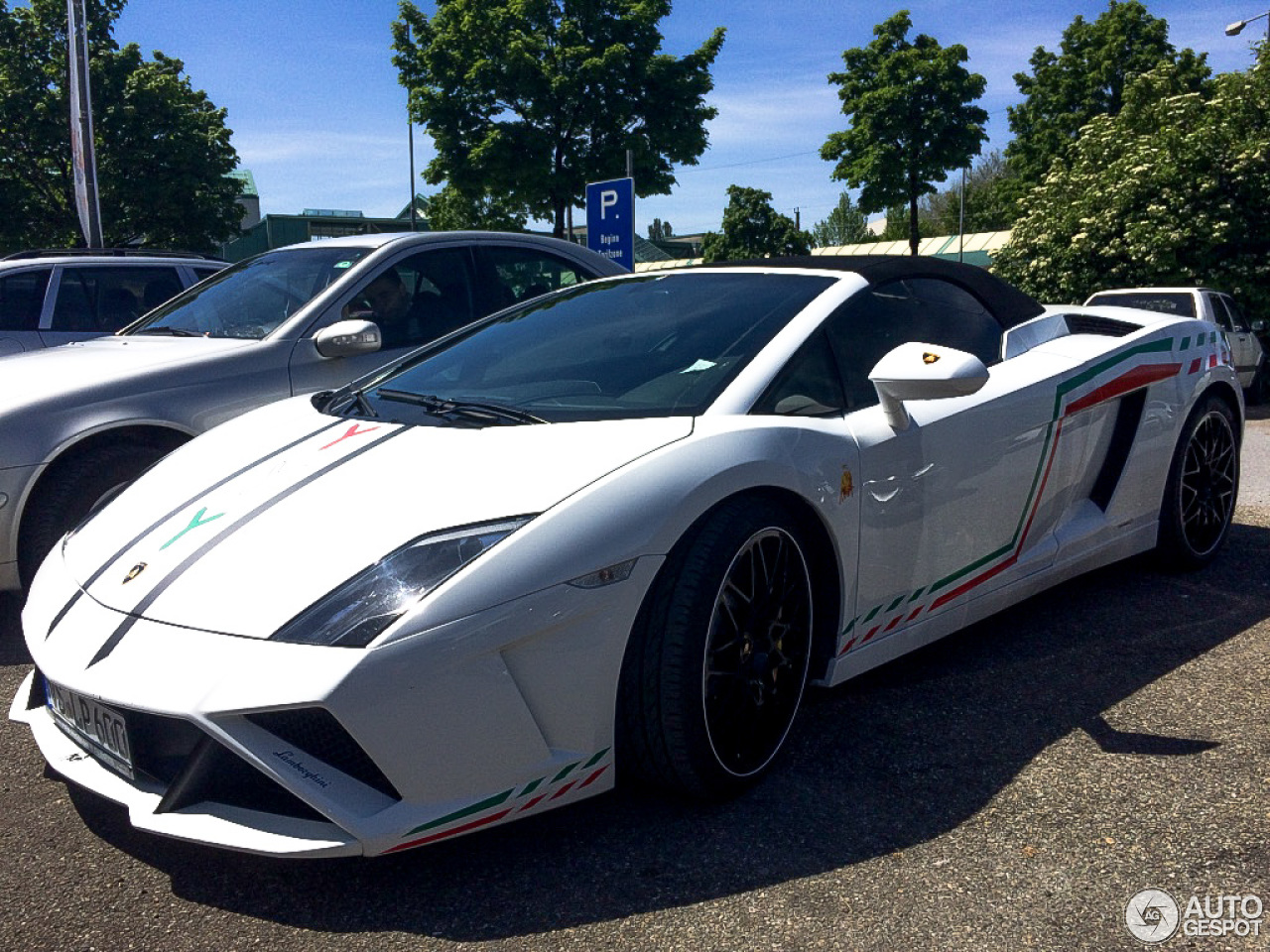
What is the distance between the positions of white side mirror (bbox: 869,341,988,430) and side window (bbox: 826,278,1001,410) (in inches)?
8.2

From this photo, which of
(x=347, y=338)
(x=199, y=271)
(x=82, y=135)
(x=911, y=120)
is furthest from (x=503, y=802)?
(x=911, y=120)

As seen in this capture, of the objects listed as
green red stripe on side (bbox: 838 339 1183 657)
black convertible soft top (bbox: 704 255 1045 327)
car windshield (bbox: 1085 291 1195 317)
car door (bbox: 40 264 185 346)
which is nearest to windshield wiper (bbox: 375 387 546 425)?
green red stripe on side (bbox: 838 339 1183 657)

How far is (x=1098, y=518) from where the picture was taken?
3959 mm

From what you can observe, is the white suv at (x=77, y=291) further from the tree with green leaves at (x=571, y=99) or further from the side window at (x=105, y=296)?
the tree with green leaves at (x=571, y=99)

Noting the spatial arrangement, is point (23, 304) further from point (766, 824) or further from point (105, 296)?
point (766, 824)

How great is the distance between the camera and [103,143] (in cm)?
2541

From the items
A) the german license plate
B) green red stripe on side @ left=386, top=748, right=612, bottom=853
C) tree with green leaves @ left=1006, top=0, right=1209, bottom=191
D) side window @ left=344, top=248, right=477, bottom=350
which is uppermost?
tree with green leaves @ left=1006, top=0, right=1209, bottom=191

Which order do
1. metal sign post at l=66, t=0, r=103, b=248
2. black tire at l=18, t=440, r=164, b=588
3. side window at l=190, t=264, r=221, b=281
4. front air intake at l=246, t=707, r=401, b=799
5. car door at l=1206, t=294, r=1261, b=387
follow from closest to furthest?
front air intake at l=246, t=707, r=401, b=799
black tire at l=18, t=440, r=164, b=588
side window at l=190, t=264, r=221, b=281
car door at l=1206, t=294, r=1261, b=387
metal sign post at l=66, t=0, r=103, b=248

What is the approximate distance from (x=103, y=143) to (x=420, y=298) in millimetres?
23558

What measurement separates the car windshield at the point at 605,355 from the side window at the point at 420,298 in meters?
1.57

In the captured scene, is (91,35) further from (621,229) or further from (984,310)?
(984,310)

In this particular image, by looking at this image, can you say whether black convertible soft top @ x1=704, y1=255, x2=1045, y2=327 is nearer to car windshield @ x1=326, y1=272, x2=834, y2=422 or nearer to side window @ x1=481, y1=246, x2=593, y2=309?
car windshield @ x1=326, y1=272, x2=834, y2=422

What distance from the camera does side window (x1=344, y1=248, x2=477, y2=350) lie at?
5.33 metres

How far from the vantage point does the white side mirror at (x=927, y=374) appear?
9.47 ft
